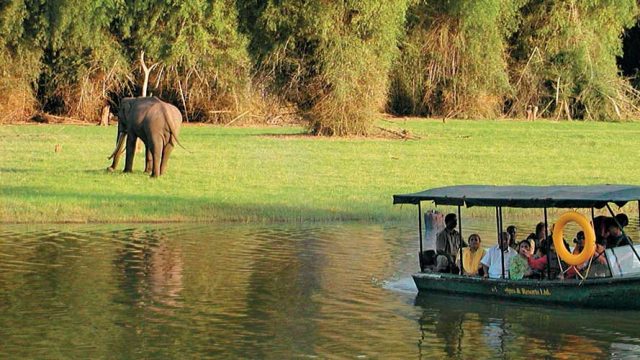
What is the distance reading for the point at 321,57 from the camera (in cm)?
4522

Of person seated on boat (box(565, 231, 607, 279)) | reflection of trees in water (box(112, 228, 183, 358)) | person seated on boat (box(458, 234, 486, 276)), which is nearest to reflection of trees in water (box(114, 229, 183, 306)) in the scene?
reflection of trees in water (box(112, 228, 183, 358))

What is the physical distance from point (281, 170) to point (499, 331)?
1830 centimetres

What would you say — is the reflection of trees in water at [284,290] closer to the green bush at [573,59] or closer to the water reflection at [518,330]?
the water reflection at [518,330]

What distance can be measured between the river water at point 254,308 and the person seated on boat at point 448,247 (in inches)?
21.6

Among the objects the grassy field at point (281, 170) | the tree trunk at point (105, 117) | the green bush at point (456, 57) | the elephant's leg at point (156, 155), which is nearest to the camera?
the grassy field at point (281, 170)

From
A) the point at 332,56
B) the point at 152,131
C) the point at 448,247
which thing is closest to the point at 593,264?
the point at 448,247

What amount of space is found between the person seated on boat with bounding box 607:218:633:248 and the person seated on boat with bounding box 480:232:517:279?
1.17 m

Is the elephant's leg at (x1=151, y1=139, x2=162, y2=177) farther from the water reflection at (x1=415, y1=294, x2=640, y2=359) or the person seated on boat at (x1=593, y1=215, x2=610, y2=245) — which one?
the person seated on boat at (x1=593, y1=215, x2=610, y2=245)

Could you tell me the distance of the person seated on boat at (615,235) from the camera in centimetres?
1614

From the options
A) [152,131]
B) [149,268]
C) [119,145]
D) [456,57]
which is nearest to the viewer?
[149,268]

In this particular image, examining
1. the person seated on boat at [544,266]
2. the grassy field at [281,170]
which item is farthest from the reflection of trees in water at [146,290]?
the person seated on boat at [544,266]

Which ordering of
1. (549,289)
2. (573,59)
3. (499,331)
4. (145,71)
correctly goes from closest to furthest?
(499,331)
(549,289)
(145,71)
(573,59)

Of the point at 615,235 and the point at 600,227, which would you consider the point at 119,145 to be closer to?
the point at 600,227

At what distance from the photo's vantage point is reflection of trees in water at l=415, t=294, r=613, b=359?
1352 centimetres
